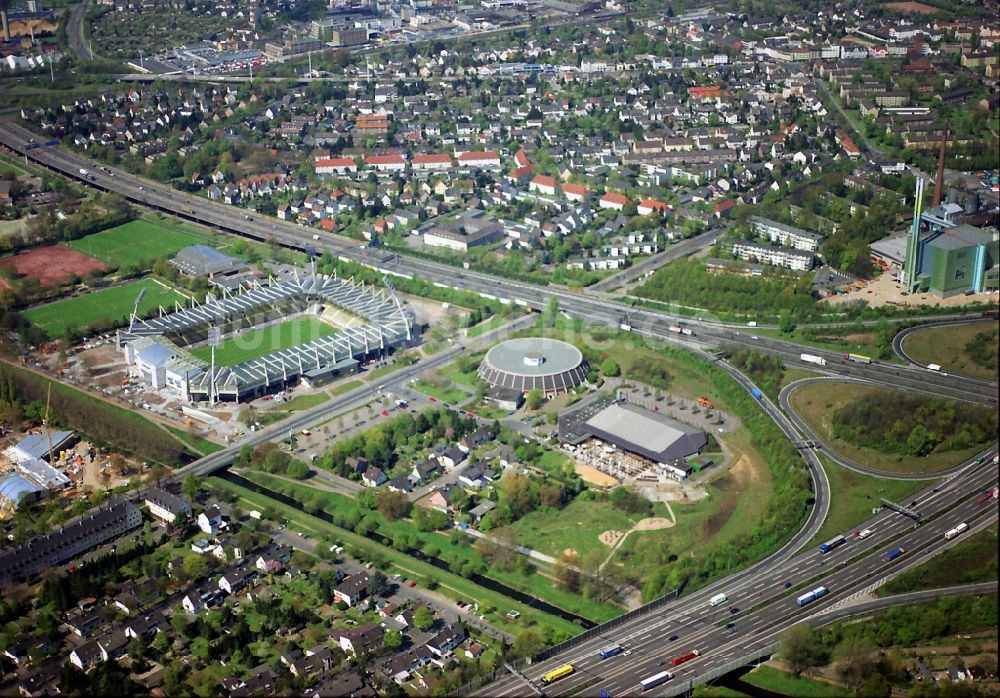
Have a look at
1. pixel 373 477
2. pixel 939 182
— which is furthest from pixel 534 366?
pixel 939 182

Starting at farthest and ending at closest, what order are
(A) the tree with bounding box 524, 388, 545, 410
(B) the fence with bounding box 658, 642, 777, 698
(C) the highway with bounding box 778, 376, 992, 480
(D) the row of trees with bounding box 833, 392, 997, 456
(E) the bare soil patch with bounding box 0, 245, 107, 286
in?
(E) the bare soil patch with bounding box 0, 245, 107, 286, (A) the tree with bounding box 524, 388, 545, 410, (D) the row of trees with bounding box 833, 392, 997, 456, (C) the highway with bounding box 778, 376, 992, 480, (B) the fence with bounding box 658, 642, 777, 698

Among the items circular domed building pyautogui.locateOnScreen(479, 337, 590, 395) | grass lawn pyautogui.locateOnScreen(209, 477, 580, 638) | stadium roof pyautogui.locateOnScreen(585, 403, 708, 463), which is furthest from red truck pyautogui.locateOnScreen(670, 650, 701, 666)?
circular domed building pyautogui.locateOnScreen(479, 337, 590, 395)

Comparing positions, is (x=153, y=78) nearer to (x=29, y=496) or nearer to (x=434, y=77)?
(x=434, y=77)

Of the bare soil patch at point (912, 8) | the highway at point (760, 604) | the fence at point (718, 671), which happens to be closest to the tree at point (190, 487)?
the highway at point (760, 604)

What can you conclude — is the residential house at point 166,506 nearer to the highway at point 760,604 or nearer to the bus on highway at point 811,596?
the highway at point 760,604

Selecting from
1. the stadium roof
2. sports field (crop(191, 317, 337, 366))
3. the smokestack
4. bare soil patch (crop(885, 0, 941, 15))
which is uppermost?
bare soil patch (crop(885, 0, 941, 15))

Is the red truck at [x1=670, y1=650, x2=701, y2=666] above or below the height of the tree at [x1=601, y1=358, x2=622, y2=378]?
below

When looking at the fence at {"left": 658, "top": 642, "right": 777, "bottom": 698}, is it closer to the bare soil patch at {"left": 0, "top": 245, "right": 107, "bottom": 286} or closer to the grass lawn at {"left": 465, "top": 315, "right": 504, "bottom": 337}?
the grass lawn at {"left": 465, "top": 315, "right": 504, "bottom": 337}
